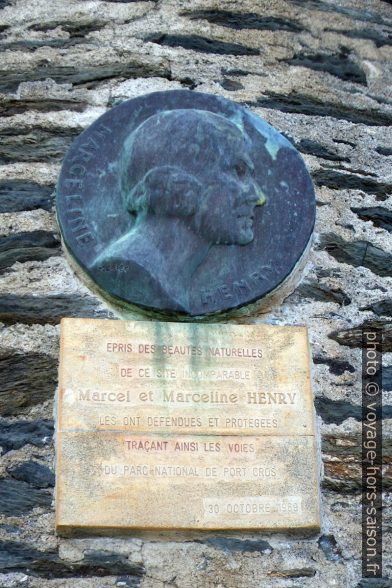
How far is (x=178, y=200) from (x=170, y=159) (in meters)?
0.16

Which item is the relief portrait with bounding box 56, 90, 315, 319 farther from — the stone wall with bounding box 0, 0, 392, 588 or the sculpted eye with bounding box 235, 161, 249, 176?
the stone wall with bounding box 0, 0, 392, 588

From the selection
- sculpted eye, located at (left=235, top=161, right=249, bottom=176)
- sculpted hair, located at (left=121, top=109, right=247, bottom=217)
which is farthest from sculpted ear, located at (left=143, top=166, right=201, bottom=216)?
sculpted eye, located at (left=235, top=161, right=249, bottom=176)

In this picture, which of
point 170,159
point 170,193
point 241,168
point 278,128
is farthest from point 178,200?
point 278,128

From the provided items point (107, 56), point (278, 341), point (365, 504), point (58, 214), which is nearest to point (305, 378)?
point (278, 341)

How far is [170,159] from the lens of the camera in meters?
3.96

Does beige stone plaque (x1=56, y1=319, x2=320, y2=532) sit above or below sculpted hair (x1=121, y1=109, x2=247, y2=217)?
below

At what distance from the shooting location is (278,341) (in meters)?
3.80

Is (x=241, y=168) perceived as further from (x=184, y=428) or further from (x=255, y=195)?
(x=184, y=428)

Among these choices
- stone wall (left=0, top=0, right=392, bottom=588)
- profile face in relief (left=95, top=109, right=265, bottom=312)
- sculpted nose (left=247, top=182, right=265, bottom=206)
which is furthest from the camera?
sculpted nose (left=247, top=182, right=265, bottom=206)

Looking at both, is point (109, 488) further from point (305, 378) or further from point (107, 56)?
point (107, 56)

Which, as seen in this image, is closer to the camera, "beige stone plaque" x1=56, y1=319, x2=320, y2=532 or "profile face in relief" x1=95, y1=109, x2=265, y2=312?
"beige stone plaque" x1=56, y1=319, x2=320, y2=532

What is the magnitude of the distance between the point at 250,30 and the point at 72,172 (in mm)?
1153

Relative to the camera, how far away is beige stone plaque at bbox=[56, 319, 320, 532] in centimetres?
346

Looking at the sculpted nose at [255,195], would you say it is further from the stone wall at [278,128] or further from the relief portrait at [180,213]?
the stone wall at [278,128]
